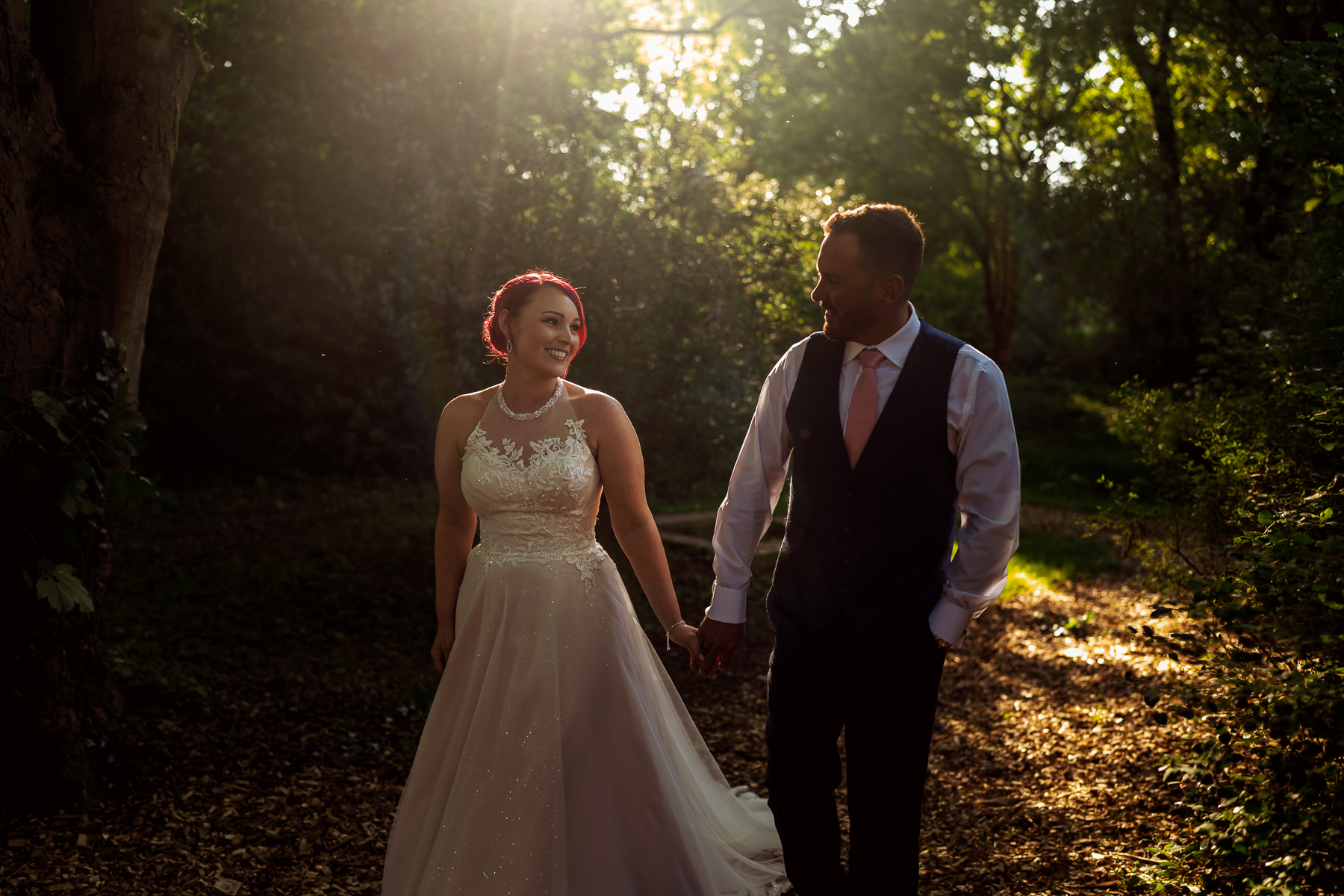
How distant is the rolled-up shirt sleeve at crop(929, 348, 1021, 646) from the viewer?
299cm

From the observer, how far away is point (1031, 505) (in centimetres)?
1580

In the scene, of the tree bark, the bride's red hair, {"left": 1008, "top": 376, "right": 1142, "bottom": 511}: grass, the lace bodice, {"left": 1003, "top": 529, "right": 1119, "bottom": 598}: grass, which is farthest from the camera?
{"left": 1008, "top": 376, "right": 1142, "bottom": 511}: grass

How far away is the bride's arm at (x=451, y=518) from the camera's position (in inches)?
150

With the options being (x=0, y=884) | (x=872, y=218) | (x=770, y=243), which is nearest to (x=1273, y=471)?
(x=872, y=218)

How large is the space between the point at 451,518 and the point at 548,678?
2.44ft

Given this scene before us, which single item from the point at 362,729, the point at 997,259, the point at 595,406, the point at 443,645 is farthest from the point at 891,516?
the point at 997,259

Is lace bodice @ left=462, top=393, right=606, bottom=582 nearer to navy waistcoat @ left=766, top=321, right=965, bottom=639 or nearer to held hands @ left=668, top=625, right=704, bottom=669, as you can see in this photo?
held hands @ left=668, top=625, right=704, bottom=669

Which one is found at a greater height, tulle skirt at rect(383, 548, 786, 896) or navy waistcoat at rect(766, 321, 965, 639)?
navy waistcoat at rect(766, 321, 965, 639)

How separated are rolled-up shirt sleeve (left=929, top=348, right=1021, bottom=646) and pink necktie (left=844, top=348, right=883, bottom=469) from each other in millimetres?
242

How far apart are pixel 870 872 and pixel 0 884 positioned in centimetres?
327

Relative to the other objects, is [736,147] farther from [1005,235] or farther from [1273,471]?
[1005,235]

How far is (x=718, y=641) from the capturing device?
3.39 metres

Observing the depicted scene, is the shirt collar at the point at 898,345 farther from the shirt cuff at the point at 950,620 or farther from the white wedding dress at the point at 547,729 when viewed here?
the white wedding dress at the point at 547,729

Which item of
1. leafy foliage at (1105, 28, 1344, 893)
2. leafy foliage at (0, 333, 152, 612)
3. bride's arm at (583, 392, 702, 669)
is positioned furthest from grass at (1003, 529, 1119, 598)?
leafy foliage at (0, 333, 152, 612)
